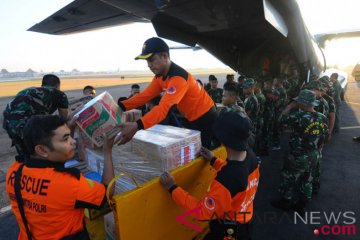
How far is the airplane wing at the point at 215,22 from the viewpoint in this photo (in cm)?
404

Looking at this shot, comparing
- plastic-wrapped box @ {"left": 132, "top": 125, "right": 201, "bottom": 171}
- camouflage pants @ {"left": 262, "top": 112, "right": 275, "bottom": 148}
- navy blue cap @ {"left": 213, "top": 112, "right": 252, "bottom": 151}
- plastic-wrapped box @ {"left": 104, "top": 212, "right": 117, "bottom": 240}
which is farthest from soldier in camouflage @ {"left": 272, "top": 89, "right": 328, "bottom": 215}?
plastic-wrapped box @ {"left": 104, "top": 212, "right": 117, "bottom": 240}

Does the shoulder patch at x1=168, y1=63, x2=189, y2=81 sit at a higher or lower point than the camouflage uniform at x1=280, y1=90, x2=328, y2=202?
higher

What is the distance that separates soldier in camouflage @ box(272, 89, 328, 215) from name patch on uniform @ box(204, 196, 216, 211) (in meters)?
2.54

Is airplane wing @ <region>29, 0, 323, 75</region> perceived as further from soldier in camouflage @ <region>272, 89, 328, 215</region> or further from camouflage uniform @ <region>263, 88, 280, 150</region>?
soldier in camouflage @ <region>272, 89, 328, 215</region>

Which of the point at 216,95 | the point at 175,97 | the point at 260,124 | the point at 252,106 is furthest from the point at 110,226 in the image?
the point at 216,95

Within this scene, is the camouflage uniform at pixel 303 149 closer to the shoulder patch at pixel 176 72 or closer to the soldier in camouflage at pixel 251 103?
the soldier in camouflage at pixel 251 103

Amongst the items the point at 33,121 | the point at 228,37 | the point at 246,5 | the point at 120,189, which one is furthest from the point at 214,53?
the point at 33,121

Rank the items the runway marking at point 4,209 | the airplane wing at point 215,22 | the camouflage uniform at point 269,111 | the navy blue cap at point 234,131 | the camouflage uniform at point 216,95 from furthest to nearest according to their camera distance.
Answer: the camouflage uniform at point 216,95 → the camouflage uniform at point 269,111 → the airplane wing at point 215,22 → the runway marking at point 4,209 → the navy blue cap at point 234,131

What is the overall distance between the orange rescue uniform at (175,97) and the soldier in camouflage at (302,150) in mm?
1617

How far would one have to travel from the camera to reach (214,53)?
7.46 meters

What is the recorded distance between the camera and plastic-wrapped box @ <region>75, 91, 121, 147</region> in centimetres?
234

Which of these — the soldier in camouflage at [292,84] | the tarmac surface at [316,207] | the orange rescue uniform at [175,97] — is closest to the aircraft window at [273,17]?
the orange rescue uniform at [175,97]

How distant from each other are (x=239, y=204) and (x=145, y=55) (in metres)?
1.82

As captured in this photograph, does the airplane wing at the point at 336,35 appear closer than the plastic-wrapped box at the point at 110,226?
No
